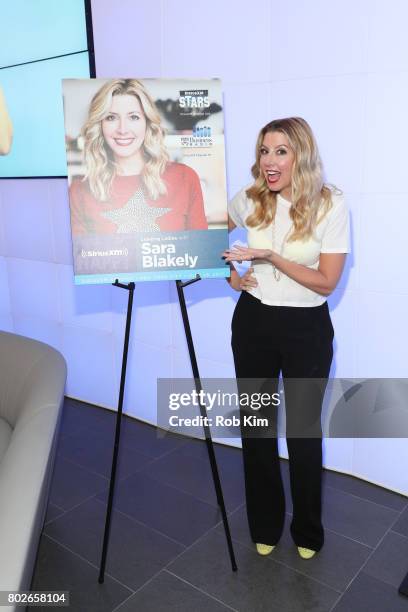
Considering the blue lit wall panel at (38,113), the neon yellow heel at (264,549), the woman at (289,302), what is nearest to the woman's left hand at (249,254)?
the woman at (289,302)

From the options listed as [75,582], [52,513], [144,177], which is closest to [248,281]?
[144,177]

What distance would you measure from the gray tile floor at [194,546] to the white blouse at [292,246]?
1066 millimetres

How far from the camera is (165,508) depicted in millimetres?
2639

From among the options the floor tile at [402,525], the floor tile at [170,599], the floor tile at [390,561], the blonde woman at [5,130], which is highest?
the blonde woman at [5,130]

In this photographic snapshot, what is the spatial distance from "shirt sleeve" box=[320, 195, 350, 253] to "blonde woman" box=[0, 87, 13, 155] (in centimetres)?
253

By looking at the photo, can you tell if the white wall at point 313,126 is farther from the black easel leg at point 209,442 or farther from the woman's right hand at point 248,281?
the black easel leg at point 209,442

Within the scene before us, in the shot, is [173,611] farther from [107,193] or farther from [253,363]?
[107,193]

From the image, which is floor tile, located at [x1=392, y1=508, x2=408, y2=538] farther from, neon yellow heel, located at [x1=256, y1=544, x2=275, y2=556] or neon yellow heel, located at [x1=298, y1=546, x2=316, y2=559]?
neon yellow heel, located at [x1=256, y1=544, x2=275, y2=556]

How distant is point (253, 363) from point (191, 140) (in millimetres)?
846

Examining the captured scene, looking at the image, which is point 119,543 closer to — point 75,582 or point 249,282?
point 75,582

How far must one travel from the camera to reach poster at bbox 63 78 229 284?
1919 millimetres

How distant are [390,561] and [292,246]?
1.34m

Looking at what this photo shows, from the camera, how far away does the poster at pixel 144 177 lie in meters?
1.92

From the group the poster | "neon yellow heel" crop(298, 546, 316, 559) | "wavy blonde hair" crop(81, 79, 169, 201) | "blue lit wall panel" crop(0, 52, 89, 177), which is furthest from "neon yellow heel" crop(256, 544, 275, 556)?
"blue lit wall panel" crop(0, 52, 89, 177)
